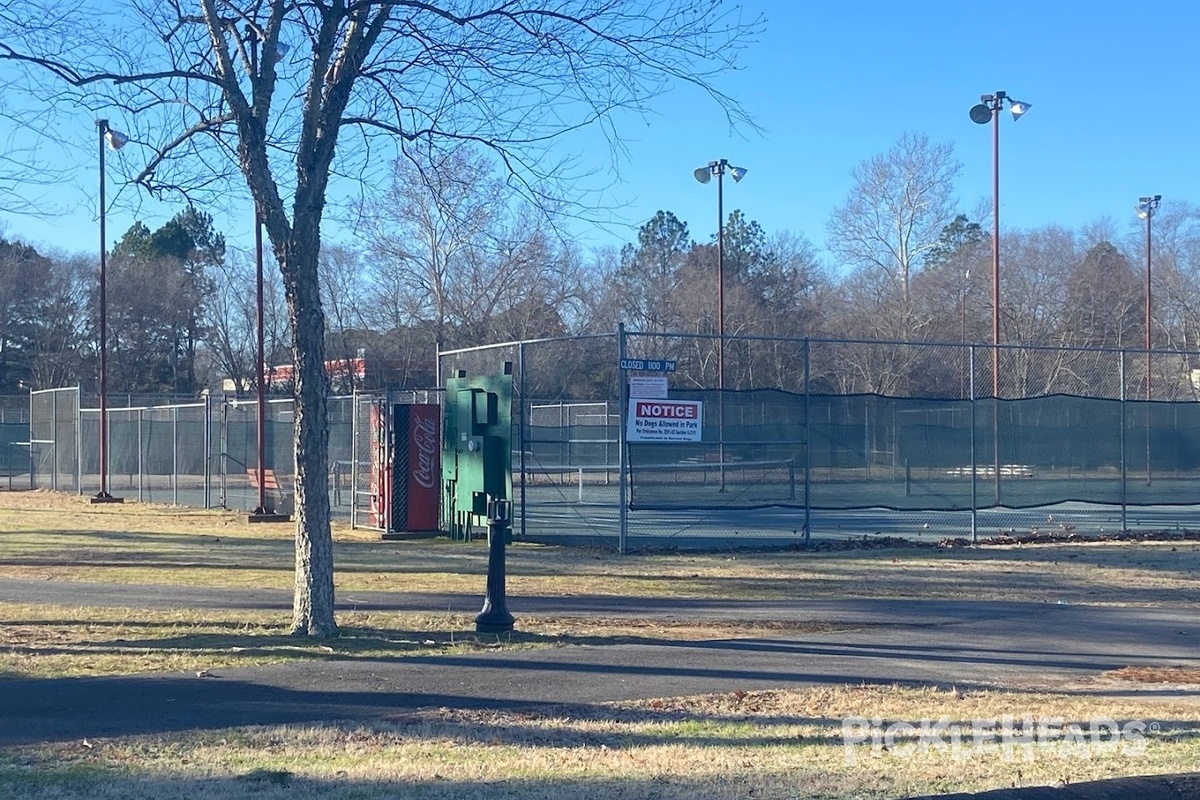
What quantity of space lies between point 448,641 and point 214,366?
175 feet

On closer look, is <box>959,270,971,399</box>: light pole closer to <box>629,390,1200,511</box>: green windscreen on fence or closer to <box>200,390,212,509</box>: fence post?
<box>629,390,1200,511</box>: green windscreen on fence

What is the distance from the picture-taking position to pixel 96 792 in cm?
607

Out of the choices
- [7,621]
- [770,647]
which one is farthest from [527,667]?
[7,621]

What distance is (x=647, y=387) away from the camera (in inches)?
694

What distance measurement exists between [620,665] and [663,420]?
8253 mm

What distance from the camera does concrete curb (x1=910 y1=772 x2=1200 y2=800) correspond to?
5.39 metres

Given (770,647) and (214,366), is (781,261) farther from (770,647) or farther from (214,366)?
(770,647)

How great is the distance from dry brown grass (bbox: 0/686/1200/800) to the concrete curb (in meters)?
0.53

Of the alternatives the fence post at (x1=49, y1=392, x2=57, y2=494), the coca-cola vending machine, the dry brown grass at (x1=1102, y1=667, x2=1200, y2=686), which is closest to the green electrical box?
the coca-cola vending machine

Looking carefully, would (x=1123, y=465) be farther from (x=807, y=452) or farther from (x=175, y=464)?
(x=175, y=464)

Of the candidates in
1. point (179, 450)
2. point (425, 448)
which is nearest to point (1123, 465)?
point (425, 448)

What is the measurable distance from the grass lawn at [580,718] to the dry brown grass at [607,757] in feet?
0.07

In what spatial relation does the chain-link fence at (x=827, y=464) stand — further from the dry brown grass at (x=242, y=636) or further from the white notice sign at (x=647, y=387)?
the dry brown grass at (x=242, y=636)

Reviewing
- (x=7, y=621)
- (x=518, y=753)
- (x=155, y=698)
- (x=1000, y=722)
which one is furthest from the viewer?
(x=7, y=621)
